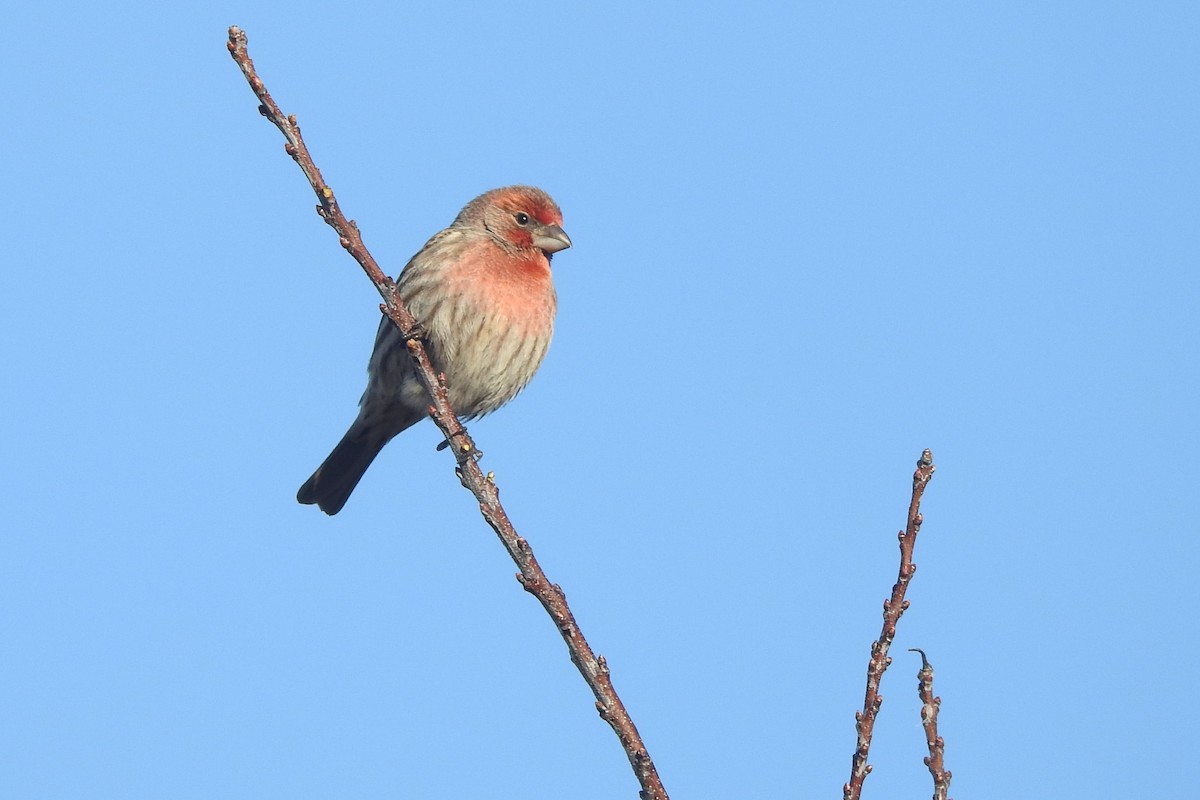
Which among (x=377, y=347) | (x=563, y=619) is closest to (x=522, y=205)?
(x=377, y=347)

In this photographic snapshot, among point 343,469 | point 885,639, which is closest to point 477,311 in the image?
point 343,469

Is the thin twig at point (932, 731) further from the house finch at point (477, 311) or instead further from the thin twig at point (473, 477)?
the house finch at point (477, 311)

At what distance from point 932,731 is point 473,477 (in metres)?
2.04

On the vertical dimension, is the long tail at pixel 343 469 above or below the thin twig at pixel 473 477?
above

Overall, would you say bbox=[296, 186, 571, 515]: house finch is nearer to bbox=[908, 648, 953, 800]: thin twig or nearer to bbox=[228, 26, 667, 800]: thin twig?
bbox=[228, 26, 667, 800]: thin twig

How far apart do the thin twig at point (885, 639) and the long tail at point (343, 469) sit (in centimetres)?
594

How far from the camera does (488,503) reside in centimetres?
523

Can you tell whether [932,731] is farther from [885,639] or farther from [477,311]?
[477,311]

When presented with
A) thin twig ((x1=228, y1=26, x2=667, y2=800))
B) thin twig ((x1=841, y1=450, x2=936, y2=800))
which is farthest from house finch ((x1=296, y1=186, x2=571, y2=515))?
thin twig ((x1=841, y1=450, x2=936, y2=800))

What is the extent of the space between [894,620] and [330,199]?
8.68ft

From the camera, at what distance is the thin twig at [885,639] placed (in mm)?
3916

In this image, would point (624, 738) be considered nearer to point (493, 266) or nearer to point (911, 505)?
point (911, 505)

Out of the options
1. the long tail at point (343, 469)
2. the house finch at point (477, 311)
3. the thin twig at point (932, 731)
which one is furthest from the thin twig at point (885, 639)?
the long tail at point (343, 469)

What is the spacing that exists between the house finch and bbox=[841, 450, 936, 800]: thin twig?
4.35m
